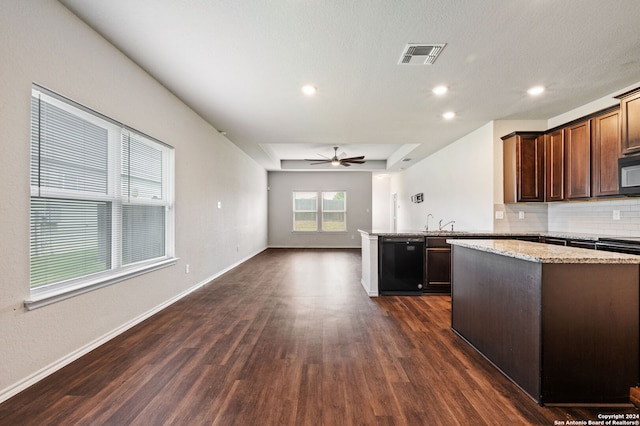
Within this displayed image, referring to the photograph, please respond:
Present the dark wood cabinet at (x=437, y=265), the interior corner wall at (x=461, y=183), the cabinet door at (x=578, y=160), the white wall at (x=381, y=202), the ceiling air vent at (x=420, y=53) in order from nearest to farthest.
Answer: the ceiling air vent at (x=420, y=53), the cabinet door at (x=578, y=160), the dark wood cabinet at (x=437, y=265), the interior corner wall at (x=461, y=183), the white wall at (x=381, y=202)

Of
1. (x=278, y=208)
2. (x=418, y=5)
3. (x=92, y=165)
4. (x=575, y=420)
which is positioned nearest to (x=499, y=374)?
(x=575, y=420)

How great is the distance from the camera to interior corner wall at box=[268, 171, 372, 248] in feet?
34.7

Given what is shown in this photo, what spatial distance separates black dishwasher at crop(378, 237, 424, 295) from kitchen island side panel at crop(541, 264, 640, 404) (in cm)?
253

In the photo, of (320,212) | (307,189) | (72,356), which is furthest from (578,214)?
(307,189)

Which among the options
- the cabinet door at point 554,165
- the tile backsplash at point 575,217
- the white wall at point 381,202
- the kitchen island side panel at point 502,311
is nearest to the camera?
the kitchen island side panel at point 502,311

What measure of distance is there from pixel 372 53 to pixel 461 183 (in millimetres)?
3931

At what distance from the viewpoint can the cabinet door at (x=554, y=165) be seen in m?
4.26

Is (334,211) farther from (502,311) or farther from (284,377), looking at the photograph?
(284,377)

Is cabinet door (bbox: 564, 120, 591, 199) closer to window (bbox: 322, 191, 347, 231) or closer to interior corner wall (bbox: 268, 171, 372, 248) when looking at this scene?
interior corner wall (bbox: 268, 171, 372, 248)

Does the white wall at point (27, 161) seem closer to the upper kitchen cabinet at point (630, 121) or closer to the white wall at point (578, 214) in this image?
the white wall at point (578, 214)

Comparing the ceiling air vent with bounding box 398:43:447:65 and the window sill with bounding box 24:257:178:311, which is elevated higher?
the ceiling air vent with bounding box 398:43:447:65

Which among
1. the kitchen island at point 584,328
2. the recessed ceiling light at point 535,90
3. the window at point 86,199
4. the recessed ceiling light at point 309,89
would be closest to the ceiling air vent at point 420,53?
the recessed ceiling light at point 309,89

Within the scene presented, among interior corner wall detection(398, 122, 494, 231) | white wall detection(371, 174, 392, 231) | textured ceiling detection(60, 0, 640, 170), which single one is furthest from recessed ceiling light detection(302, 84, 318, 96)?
white wall detection(371, 174, 392, 231)

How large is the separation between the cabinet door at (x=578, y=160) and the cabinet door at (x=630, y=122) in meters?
0.64
